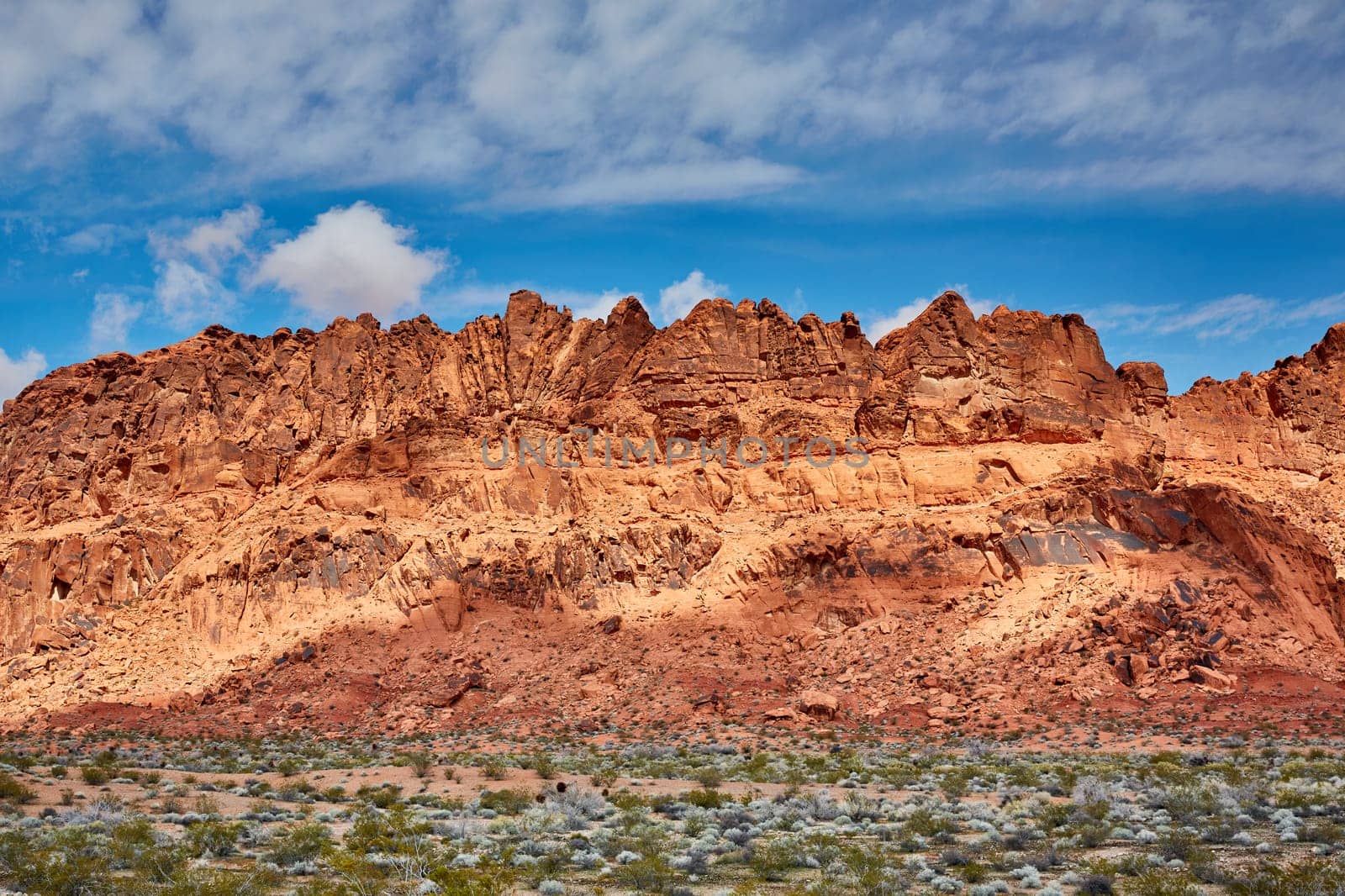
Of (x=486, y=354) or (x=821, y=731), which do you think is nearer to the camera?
(x=821, y=731)

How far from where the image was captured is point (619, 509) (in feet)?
177

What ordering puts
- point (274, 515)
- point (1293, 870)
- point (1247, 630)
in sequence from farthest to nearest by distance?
point (274, 515) → point (1247, 630) → point (1293, 870)

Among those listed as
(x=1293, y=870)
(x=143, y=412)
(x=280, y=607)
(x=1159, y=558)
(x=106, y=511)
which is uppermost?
(x=143, y=412)

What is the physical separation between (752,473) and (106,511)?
36897mm

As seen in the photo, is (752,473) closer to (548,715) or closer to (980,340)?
(980,340)

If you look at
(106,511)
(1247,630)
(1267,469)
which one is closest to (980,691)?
(1247,630)

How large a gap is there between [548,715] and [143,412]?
37.8m

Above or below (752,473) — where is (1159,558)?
below

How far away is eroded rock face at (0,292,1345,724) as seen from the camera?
4422 cm

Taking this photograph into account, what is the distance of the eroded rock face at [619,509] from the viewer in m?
44.2

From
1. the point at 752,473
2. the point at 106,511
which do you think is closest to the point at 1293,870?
the point at 752,473

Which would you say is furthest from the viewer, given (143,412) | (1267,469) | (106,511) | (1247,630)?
(1267,469)

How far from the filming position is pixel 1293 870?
13.0 m

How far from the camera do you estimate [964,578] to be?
46875mm
